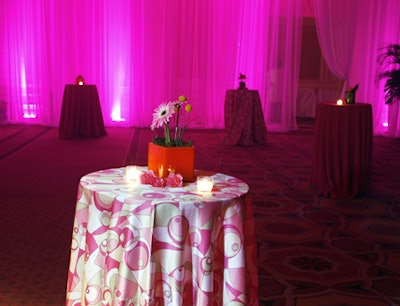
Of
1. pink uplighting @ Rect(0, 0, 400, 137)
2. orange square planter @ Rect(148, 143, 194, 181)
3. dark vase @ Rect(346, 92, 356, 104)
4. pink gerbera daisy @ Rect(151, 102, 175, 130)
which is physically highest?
pink uplighting @ Rect(0, 0, 400, 137)

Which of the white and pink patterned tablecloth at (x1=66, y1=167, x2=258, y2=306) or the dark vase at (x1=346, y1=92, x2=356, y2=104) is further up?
the dark vase at (x1=346, y1=92, x2=356, y2=104)

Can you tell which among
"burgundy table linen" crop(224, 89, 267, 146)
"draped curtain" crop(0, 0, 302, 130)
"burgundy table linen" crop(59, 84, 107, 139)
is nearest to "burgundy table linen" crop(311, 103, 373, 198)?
"burgundy table linen" crop(224, 89, 267, 146)

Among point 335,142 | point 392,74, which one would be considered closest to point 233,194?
point 335,142

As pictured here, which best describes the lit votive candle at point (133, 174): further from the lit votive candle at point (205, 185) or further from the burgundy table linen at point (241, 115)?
the burgundy table linen at point (241, 115)

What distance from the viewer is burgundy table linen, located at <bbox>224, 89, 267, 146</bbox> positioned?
6.77 meters

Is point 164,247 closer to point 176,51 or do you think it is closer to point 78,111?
point 78,111

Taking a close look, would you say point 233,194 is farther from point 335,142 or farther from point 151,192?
point 335,142

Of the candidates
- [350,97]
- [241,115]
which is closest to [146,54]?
[241,115]

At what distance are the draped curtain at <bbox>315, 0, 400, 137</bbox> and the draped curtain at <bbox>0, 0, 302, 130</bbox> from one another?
52 centimetres

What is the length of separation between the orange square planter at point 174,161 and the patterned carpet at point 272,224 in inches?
30.9

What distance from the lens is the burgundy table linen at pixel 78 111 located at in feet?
22.7

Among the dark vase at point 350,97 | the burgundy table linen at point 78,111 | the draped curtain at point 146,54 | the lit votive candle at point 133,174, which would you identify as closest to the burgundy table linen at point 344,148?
the dark vase at point 350,97

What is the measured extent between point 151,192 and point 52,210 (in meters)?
2.08

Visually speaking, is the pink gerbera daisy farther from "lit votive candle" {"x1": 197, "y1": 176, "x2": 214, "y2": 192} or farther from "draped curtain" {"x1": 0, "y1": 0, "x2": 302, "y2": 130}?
"draped curtain" {"x1": 0, "y1": 0, "x2": 302, "y2": 130}
